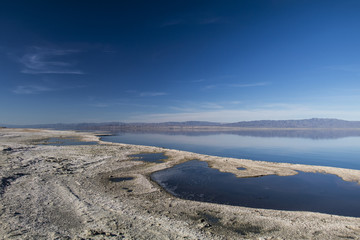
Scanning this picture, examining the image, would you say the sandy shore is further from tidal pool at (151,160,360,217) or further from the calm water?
the calm water

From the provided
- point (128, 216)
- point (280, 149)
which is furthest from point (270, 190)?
point (280, 149)

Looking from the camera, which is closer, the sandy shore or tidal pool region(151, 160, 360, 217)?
the sandy shore

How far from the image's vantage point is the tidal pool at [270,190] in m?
12.5

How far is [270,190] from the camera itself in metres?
15.2

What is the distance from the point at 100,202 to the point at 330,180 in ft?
65.0

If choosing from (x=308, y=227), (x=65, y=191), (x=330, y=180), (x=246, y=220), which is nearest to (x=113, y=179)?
(x=65, y=191)

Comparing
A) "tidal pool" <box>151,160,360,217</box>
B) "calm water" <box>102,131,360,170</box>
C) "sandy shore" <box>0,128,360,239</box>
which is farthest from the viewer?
"calm water" <box>102,131,360,170</box>

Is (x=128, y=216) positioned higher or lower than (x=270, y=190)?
higher

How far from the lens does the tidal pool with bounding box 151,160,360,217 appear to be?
12.5 m

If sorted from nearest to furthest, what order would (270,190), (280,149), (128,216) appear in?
(128,216) → (270,190) → (280,149)

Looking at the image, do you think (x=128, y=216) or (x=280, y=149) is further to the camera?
(x=280, y=149)

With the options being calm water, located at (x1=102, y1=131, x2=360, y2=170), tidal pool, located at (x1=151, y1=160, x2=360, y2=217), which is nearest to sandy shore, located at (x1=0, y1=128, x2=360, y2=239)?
tidal pool, located at (x1=151, y1=160, x2=360, y2=217)

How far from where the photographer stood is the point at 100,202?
11.2m

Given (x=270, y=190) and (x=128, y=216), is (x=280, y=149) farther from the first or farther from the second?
(x=128, y=216)
